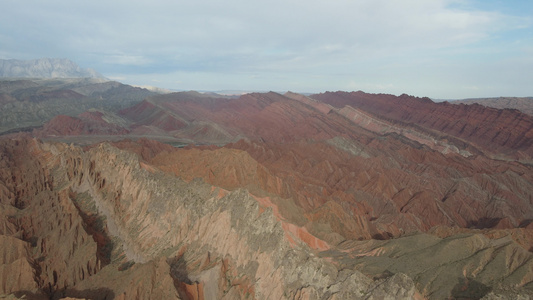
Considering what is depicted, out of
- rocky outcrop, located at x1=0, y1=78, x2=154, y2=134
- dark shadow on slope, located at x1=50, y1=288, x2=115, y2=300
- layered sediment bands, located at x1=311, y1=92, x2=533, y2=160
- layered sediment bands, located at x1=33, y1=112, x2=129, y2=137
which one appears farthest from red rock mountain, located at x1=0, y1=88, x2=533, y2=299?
rocky outcrop, located at x1=0, y1=78, x2=154, y2=134

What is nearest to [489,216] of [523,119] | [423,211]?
[423,211]

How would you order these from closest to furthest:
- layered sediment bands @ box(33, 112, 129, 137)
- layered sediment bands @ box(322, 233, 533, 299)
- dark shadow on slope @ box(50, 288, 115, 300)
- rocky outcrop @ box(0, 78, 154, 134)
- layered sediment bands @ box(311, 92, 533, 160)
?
dark shadow on slope @ box(50, 288, 115, 300), layered sediment bands @ box(322, 233, 533, 299), layered sediment bands @ box(33, 112, 129, 137), layered sediment bands @ box(311, 92, 533, 160), rocky outcrop @ box(0, 78, 154, 134)

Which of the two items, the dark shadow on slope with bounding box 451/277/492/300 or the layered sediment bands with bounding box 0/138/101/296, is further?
the layered sediment bands with bounding box 0/138/101/296

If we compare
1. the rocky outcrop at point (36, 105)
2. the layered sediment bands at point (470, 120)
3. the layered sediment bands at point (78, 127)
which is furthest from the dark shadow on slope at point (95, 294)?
the layered sediment bands at point (470, 120)

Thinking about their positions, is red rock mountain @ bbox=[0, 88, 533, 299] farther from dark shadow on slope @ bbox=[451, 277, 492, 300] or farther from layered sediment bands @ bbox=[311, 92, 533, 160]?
layered sediment bands @ bbox=[311, 92, 533, 160]

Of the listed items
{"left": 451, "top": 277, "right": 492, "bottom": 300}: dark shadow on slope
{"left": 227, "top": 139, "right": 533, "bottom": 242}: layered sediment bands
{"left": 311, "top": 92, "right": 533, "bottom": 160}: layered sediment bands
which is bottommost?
{"left": 227, "top": 139, "right": 533, "bottom": 242}: layered sediment bands

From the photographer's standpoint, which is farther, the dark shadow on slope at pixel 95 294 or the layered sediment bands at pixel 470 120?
the layered sediment bands at pixel 470 120

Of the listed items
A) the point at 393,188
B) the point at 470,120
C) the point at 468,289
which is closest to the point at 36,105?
the point at 393,188

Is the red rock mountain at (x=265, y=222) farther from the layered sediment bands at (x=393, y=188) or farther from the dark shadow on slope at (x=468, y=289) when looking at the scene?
the layered sediment bands at (x=393, y=188)
